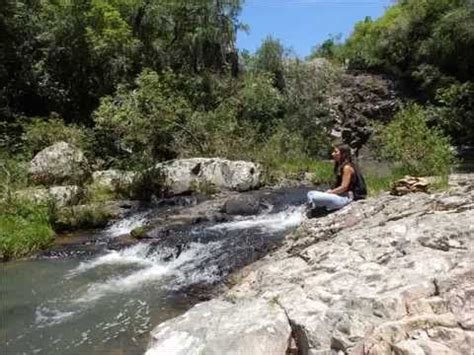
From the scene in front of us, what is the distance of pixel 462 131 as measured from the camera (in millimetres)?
29422

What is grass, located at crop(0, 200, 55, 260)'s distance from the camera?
12430mm

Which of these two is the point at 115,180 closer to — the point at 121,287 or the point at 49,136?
the point at 49,136

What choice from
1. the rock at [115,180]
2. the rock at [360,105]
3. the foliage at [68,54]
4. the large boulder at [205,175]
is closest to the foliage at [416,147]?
the large boulder at [205,175]

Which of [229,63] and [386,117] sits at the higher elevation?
[229,63]

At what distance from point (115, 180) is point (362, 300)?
13842 mm

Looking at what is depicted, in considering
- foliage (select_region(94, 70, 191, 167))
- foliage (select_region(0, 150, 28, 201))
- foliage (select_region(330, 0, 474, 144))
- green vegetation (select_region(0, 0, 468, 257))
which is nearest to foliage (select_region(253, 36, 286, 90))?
green vegetation (select_region(0, 0, 468, 257))

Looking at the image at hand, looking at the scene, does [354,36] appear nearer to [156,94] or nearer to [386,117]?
[386,117]

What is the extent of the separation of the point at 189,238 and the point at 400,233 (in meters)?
6.76

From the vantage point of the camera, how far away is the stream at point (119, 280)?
787 centimetres

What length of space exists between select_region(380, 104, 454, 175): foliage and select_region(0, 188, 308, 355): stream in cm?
288

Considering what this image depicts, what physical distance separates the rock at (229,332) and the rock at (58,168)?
12495mm

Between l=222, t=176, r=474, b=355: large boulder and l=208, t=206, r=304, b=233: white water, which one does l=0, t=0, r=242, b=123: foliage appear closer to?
l=208, t=206, r=304, b=233: white water

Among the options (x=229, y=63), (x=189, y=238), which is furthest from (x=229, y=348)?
(x=229, y=63)

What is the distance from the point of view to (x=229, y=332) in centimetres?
538
